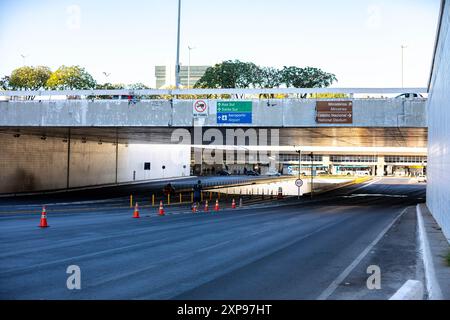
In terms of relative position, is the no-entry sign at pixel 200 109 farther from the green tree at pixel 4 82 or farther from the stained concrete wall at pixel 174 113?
the green tree at pixel 4 82

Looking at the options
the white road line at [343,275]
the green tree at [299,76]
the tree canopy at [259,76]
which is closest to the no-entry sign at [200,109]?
the white road line at [343,275]

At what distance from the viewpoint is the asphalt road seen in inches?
340

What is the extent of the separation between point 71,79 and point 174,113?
45.6 m

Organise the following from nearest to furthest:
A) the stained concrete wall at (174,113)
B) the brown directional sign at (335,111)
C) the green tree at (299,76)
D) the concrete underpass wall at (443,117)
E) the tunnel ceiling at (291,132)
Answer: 1. the concrete underpass wall at (443,117)
2. the stained concrete wall at (174,113)
3. the brown directional sign at (335,111)
4. the tunnel ceiling at (291,132)
5. the green tree at (299,76)

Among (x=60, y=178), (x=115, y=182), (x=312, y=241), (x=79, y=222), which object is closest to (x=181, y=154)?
(x=115, y=182)

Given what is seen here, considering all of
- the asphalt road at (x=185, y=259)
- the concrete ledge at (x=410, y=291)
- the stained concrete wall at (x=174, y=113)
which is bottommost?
the asphalt road at (x=185, y=259)

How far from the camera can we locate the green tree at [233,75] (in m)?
69.5

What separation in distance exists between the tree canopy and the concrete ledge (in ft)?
193

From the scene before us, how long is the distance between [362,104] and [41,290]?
998 inches

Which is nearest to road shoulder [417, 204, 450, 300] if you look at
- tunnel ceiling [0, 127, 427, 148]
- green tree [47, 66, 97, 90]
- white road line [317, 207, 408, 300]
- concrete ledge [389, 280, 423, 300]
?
concrete ledge [389, 280, 423, 300]

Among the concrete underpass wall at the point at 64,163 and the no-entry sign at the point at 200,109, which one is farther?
the concrete underpass wall at the point at 64,163

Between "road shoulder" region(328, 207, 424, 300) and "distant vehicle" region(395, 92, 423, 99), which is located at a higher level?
"distant vehicle" region(395, 92, 423, 99)

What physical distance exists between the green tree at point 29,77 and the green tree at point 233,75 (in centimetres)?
2525

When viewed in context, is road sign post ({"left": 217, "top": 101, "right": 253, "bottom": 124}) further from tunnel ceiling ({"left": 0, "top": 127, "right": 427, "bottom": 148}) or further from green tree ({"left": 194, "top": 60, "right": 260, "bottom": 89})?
green tree ({"left": 194, "top": 60, "right": 260, "bottom": 89})
